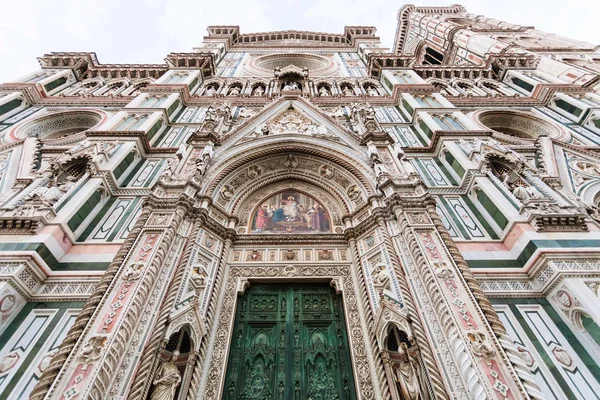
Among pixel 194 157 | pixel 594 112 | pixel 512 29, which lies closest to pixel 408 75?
pixel 594 112

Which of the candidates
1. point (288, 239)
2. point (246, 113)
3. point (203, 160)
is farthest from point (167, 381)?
point (246, 113)

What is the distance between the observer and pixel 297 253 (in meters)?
7.24

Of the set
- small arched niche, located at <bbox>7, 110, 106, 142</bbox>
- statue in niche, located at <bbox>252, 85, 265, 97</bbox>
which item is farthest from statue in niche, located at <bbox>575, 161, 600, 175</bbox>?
small arched niche, located at <bbox>7, 110, 106, 142</bbox>

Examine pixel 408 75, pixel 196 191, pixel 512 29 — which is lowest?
A: pixel 196 191

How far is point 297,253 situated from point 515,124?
9848 mm

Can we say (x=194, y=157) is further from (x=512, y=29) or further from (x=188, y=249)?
(x=512, y=29)

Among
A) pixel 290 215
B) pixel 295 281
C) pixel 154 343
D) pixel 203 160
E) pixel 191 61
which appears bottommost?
pixel 154 343

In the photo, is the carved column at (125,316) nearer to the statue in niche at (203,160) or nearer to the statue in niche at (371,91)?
the statue in niche at (203,160)

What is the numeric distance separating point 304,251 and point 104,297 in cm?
381

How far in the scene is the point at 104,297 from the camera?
4801 mm

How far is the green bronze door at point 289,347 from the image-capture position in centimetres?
516

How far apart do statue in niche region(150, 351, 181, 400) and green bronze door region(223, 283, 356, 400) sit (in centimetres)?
88

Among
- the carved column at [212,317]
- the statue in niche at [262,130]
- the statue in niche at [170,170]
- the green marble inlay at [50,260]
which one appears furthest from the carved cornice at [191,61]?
the green marble inlay at [50,260]

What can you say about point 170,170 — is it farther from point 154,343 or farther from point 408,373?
point 408,373
